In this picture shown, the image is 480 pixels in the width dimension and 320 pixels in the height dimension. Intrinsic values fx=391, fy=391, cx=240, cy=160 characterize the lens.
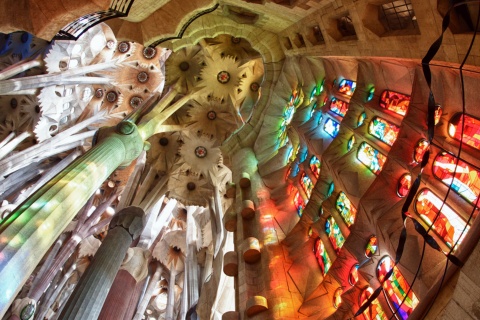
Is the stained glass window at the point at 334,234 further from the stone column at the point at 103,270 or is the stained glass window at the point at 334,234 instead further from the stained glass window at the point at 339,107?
the stone column at the point at 103,270

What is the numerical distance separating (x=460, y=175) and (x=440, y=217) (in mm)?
597

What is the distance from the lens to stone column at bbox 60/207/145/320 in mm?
9281

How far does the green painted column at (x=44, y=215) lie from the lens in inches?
236

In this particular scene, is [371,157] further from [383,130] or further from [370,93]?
[370,93]

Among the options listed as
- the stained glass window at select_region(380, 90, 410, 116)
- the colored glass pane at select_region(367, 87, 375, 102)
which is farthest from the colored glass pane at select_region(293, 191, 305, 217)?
the stained glass window at select_region(380, 90, 410, 116)

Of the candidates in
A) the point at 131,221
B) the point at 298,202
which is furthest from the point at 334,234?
the point at 131,221

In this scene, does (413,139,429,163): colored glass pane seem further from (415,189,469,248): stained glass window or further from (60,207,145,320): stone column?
(60,207,145,320): stone column

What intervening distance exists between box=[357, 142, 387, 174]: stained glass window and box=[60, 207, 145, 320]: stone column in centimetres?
716

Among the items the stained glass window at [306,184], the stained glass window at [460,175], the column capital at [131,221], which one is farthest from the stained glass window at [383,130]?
the column capital at [131,221]

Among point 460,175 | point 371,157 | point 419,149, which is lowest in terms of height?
point 460,175

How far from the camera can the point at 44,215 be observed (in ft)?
23.2

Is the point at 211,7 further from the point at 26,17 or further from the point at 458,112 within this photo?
the point at 458,112

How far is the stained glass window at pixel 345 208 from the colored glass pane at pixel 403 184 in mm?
1110

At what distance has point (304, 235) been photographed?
920 centimetres
